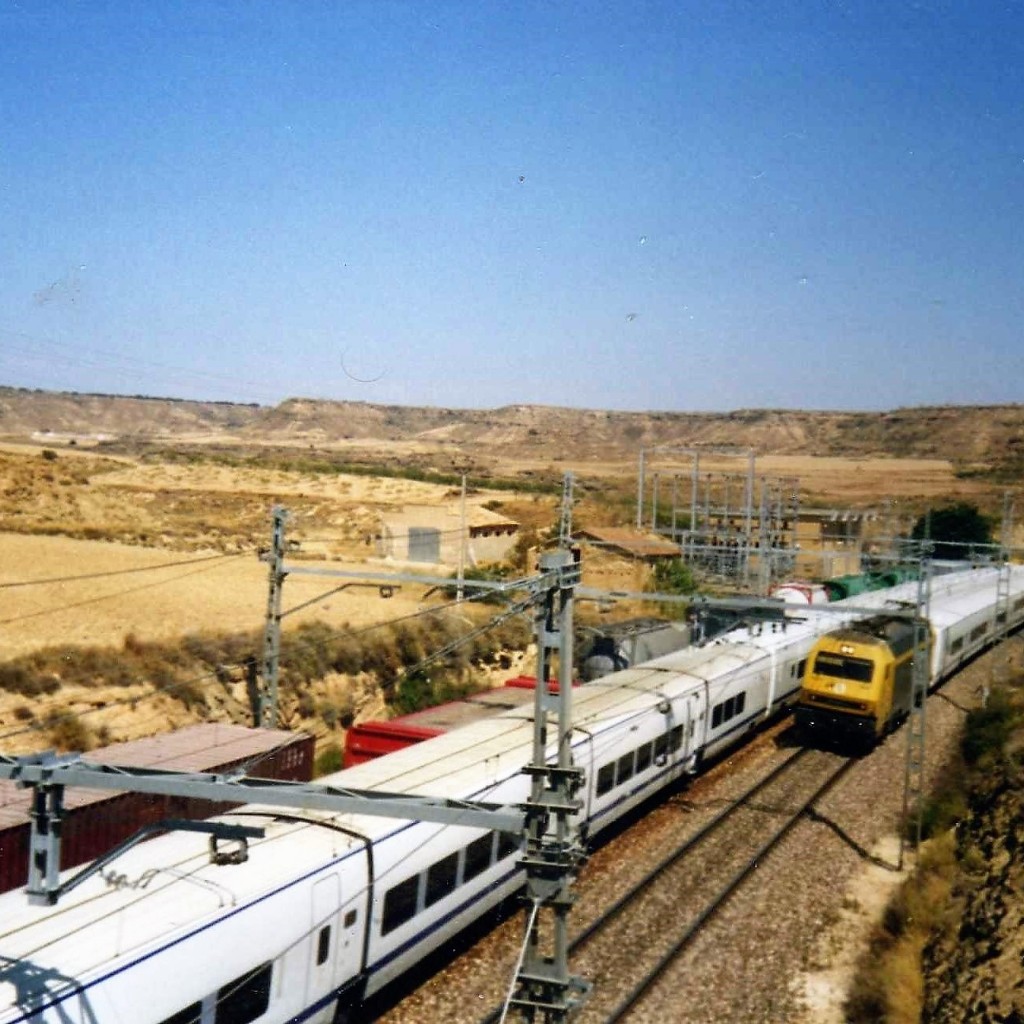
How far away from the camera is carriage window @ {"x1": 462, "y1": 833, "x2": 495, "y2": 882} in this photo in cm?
1322

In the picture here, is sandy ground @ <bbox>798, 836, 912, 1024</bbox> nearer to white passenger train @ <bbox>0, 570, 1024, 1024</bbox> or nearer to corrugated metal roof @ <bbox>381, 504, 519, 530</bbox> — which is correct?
white passenger train @ <bbox>0, 570, 1024, 1024</bbox>

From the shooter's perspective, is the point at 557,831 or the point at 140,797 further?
the point at 140,797

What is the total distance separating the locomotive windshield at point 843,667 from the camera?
23.6 metres

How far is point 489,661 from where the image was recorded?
34281 millimetres

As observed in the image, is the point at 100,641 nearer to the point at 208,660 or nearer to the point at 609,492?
the point at 208,660

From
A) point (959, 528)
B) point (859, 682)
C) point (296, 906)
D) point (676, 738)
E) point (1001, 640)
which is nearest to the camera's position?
point (296, 906)

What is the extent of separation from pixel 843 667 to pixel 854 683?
0.44 m

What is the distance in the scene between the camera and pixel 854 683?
23609 mm

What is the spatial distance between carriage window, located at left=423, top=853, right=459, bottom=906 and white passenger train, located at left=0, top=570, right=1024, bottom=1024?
0.08 ft

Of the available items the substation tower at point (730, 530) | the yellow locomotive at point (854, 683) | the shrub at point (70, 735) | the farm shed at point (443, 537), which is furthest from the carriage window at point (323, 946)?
the farm shed at point (443, 537)

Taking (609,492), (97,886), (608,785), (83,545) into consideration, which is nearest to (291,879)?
(97,886)

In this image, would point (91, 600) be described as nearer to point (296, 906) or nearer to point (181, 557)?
point (181, 557)

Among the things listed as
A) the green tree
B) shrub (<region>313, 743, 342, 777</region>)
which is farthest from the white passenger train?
the green tree

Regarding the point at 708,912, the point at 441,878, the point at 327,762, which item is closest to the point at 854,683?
the point at 708,912
